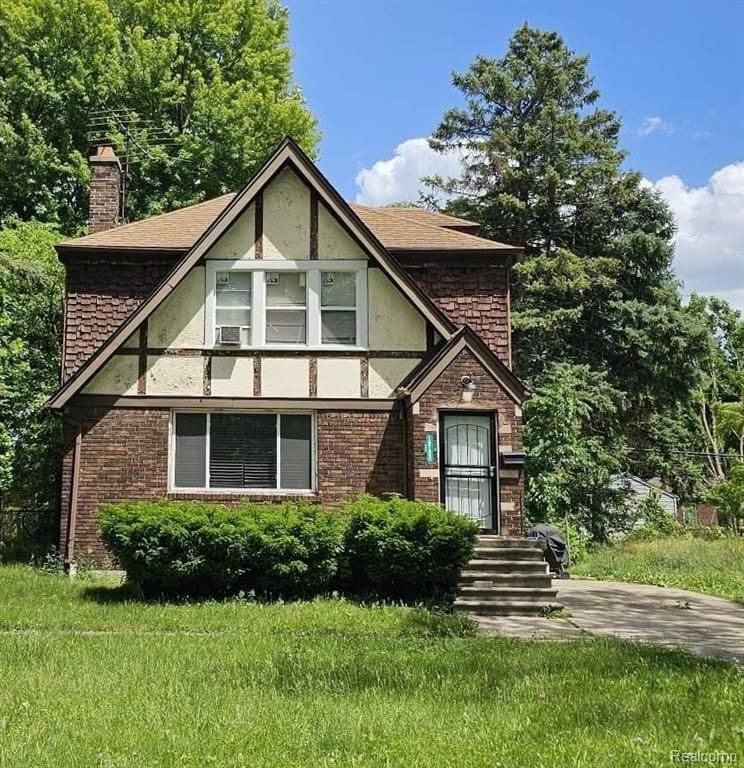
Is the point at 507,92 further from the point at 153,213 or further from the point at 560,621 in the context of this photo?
the point at 560,621

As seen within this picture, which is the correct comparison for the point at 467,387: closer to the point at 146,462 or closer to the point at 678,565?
the point at 146,462

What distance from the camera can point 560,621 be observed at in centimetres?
1084

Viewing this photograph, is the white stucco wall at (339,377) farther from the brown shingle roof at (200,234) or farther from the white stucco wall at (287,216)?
the brown shingle roof at (200,234)

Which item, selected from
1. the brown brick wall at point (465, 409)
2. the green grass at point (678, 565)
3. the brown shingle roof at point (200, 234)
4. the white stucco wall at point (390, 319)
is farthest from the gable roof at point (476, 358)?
the green grass at point (678, 565)

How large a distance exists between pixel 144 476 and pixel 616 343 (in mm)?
18825

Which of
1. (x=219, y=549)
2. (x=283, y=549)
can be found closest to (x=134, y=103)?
(x=219, y=549)

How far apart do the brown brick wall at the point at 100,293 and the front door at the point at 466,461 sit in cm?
637

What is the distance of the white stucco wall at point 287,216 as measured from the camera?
15180 mm

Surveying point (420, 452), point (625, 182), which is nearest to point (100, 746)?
point (420, 452)

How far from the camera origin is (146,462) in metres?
14.6

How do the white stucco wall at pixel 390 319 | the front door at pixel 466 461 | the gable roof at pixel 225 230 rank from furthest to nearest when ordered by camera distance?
the white stucco wall at pixel 390 319 → the gable roof at pixel 225 230 → the front door at pixel 466 461

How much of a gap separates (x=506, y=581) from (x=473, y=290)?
6.19 m

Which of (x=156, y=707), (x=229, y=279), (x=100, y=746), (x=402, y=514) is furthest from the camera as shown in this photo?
(x=229, y=279)

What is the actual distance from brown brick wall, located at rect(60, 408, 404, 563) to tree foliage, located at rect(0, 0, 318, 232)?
14.7 meters
